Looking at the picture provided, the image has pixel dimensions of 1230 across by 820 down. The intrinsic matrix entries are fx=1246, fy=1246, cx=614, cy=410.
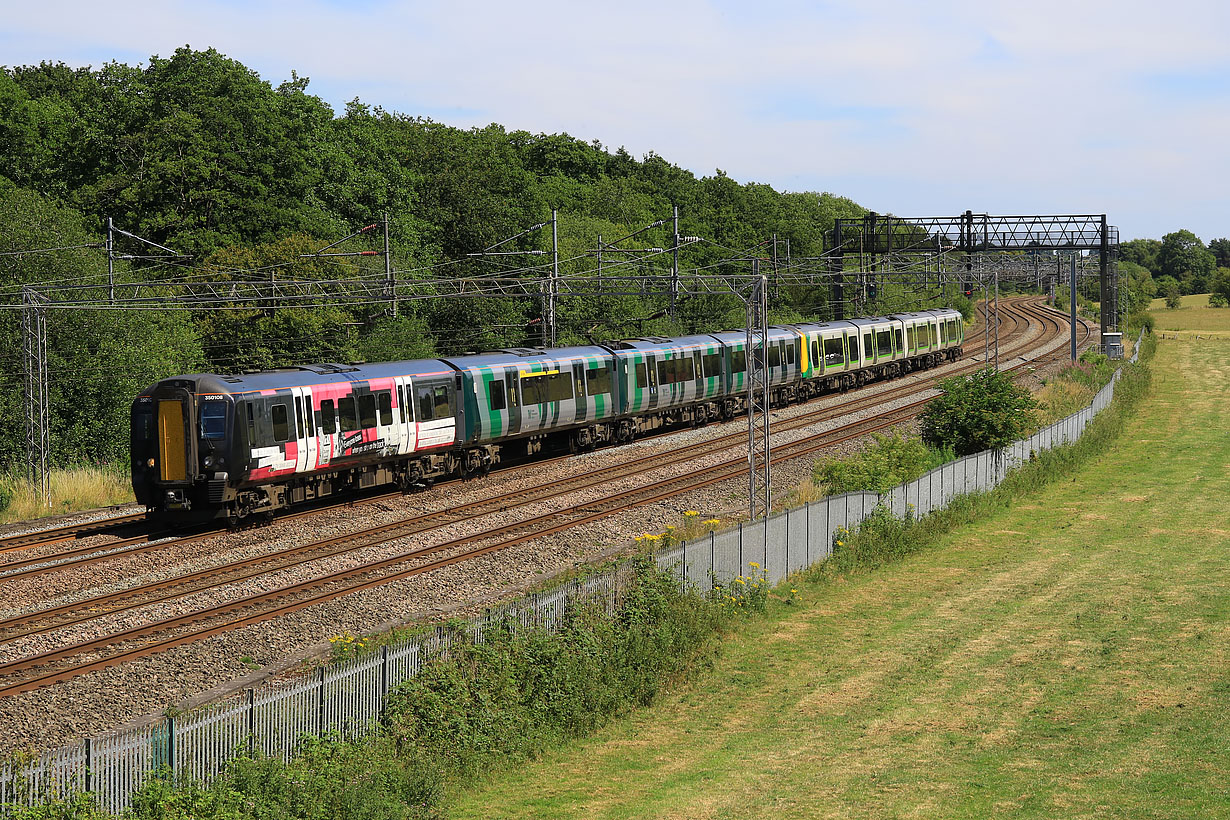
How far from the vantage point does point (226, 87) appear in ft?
192

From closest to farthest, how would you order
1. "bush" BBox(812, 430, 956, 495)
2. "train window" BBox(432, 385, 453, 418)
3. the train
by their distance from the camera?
the train → "bush" BBox(812, 430, 956, 495) → "train window" BBox(432, 385, 453, 418)

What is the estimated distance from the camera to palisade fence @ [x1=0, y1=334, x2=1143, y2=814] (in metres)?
11.2

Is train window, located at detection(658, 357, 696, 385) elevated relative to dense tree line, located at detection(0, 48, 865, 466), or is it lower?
lower

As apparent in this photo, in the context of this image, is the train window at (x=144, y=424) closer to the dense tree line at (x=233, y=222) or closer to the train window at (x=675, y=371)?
the dense tree line at (x=233, y=222)

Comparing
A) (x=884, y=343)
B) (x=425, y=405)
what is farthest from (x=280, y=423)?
(x=884, y=343)

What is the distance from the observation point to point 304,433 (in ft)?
90.7

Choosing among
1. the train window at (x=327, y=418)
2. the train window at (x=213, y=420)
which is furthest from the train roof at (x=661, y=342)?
the train window at (x=213, y=420)

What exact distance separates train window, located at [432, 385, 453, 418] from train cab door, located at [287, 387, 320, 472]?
4.54 meters

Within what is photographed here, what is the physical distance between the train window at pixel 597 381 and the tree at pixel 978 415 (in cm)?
989

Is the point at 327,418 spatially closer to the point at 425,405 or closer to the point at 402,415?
the point at 402,415

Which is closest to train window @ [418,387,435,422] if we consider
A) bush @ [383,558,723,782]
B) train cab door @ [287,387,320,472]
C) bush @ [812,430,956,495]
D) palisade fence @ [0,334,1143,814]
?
train cab door @ [287,387,320,472]

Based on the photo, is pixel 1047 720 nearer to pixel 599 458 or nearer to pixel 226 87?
pixel 599 458

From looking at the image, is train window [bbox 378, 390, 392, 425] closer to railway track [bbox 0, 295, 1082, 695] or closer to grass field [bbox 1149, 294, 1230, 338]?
railway track [bbox 0, 295, 1082, 695]

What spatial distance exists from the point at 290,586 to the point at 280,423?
6084 millimetres
